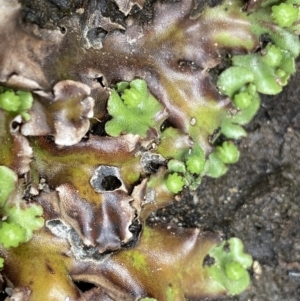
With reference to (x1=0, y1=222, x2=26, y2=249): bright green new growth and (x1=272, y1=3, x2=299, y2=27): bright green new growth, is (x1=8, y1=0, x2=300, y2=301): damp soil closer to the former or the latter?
(x1=272, y1=3, x2=299, y2=27): bright green new growth

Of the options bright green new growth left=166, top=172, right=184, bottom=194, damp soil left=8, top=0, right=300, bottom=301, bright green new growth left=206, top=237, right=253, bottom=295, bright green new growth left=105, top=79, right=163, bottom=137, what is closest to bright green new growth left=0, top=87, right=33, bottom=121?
bright green new growth left=105, top=79, right=163, bottom=137

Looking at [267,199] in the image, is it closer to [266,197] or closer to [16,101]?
[266,197]

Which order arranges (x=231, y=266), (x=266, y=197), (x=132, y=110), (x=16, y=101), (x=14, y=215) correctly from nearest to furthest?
1. (x=16, y=101)
2. (x=14, y=215)
3. (x=132, y=110)
4. (x=231, y=266)
5. (x=266, y=197)

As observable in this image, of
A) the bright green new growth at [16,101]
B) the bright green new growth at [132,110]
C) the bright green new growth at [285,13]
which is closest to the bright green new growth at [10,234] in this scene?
the bright green new growth at [16,101]

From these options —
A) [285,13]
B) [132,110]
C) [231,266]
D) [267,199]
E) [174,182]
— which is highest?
[285,13]

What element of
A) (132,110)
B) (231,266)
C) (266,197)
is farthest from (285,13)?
(231,266)

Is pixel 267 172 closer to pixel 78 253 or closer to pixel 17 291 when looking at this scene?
pixel 78 253

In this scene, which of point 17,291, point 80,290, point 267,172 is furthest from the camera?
point 267,172

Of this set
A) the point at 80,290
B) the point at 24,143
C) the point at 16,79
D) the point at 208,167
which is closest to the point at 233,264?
the point at 208,167
